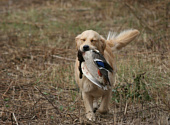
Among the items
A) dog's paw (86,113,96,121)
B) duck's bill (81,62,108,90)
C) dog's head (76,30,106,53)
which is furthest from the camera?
dog's paw (86,113,96,121)

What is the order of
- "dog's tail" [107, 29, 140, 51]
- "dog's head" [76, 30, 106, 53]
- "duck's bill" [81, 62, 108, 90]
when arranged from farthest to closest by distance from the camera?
1. "dog's tail" [107, 29, 140, 51]
2. "dog's head" [76, 30, 106, 53]
3. "duck's bill" [81, 62, 108, 90]

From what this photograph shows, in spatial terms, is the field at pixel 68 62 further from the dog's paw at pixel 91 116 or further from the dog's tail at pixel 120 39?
the dog's tail at pixel 120 39

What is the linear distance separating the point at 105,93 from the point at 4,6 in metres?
9.51

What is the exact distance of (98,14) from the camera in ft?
36.9

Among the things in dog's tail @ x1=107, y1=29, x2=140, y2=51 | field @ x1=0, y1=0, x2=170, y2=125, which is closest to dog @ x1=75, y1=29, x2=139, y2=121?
field @ x1=0, y1=0, x2=170, y2=125

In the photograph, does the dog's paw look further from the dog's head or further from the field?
the dog's head

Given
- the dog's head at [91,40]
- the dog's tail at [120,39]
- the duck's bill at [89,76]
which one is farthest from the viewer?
the dog's tail at [120,39]

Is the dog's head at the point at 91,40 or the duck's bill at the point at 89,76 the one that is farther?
the dog's head at the point at 91,40

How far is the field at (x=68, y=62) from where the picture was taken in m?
4.55

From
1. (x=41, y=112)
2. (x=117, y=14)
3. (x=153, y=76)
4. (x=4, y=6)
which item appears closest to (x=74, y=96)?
(x=41, y=112)

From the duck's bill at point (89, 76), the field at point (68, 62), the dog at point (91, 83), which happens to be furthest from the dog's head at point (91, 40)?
the field at point (68, 62)

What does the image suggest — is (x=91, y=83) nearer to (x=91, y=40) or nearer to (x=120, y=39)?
A: (x=91, y=40)

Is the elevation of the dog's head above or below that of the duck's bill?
above

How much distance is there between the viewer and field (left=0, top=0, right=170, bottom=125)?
4555mm
